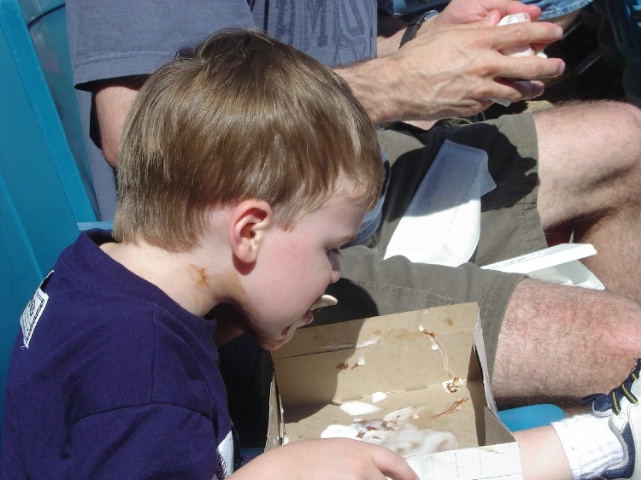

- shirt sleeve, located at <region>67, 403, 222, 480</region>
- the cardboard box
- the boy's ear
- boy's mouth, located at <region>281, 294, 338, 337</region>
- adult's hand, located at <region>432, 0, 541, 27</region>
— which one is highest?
adult's hand, located at <region>432, 0, 541, 27</region>

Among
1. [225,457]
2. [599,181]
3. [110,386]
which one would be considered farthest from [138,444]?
[599,181]

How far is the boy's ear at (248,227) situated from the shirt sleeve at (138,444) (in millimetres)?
218

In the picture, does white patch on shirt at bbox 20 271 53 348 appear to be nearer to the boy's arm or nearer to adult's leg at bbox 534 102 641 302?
the boy's arm

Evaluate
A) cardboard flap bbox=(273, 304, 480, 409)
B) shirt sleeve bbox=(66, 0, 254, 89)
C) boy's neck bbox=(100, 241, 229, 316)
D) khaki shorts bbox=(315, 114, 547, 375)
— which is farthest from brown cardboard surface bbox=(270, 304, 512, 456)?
shirt sleeve bbox=(66, 0, 254, 89)

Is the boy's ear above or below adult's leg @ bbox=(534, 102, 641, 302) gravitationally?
above

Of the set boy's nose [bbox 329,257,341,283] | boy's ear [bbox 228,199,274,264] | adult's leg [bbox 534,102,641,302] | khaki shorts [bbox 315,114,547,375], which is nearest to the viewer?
boy's ear [bbox 228,199,274,264]

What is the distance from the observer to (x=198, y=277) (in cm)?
102

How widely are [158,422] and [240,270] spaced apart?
0.24 metres

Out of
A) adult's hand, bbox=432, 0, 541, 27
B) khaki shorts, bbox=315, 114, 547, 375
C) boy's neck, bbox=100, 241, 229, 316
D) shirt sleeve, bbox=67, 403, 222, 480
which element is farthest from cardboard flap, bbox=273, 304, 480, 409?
adult's hand, bbox=432, 0, 541, 27

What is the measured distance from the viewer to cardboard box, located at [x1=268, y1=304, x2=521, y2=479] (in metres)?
1.20

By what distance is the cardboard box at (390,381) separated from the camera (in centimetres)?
120

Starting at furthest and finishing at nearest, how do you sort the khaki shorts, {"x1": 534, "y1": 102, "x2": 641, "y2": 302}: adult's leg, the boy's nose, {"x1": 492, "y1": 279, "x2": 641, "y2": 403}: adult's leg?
{"x1": 534, "y1": 102, "x2": 641, "y2": 302}: adult's leg, the khaki shorts, {"x1": 492, "y1": 279, "x2": 641, "y2": 403}: adult's leg, the boy's nose

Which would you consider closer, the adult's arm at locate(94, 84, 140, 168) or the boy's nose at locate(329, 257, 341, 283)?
the boy's nose at locate(329, 257, 341, 283)

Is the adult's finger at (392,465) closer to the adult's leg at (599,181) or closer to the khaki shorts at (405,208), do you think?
the khaki shorts at (405,208)
